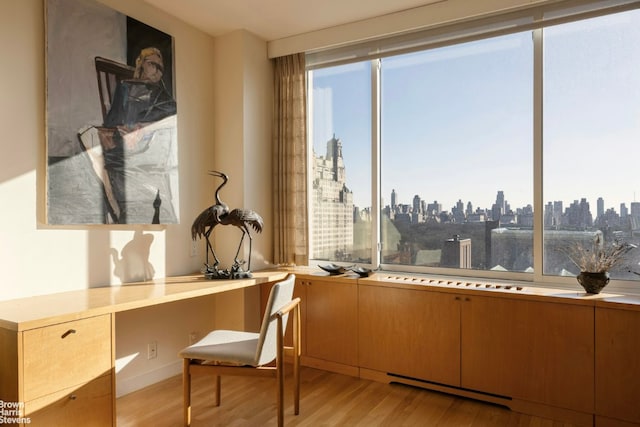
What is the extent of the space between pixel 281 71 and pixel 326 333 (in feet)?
6.95

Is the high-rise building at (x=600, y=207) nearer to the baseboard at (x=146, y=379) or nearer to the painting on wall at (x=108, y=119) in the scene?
the painting on wall at (x=108, y=119)

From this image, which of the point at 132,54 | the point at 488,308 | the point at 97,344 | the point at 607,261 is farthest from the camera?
the point at 132,54

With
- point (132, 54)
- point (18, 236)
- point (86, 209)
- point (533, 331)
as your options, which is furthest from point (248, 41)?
point (533, 331)

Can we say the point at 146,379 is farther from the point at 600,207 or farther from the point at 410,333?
the point at 600,207

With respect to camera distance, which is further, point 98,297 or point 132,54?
point 132,54

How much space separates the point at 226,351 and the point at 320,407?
2.55 ft

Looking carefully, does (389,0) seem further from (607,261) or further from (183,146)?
(607,261)

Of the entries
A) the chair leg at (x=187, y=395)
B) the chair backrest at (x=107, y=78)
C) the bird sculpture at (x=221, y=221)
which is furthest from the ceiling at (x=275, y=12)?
the chair leg at (x=187, y=395)

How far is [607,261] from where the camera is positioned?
8.25ft

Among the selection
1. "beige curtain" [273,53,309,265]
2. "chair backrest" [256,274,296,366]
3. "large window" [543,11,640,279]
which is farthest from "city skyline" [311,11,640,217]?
"chair backrest" [256,274,296,366]

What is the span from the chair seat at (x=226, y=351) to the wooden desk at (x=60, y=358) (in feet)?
1.12

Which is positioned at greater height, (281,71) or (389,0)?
(389,0)

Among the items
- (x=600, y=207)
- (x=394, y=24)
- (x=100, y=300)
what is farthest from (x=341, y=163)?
(x=100, y=300)

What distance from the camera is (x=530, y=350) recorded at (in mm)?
2578
